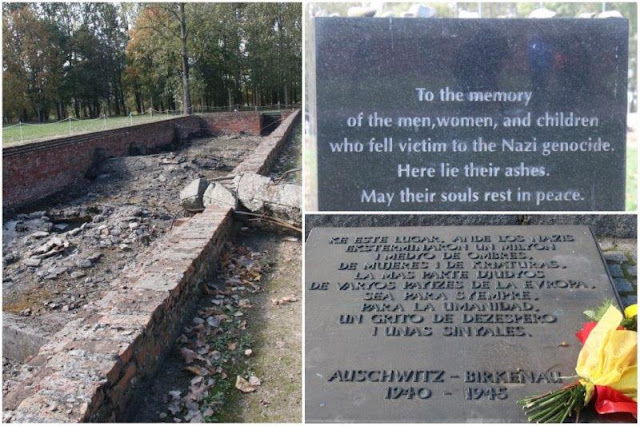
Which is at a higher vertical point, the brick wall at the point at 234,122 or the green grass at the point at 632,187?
the brick wall at the point at 234,122

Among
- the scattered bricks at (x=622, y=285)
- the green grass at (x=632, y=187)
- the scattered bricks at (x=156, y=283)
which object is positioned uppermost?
the green grass at (x=632, y=187)

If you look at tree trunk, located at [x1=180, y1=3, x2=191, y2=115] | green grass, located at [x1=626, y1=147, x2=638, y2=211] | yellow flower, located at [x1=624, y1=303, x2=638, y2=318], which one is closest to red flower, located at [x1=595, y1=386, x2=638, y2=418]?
yellow flower, located at [x1=624, y1=303, x2=638, y2=318]

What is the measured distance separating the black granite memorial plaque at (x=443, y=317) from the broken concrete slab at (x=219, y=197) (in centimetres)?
320

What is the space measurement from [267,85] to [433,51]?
15.3 m

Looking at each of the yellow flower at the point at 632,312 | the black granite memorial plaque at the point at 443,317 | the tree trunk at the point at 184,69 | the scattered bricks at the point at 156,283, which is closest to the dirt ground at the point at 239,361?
the scattered bricks at the point at 156,283

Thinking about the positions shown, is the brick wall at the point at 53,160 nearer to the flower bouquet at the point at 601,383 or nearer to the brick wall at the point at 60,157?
the brick wall at the point at 60,157

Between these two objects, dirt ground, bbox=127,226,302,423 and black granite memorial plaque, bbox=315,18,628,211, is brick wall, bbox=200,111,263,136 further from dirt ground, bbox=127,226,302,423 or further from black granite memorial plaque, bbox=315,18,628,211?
black granite memorial plaque, bbox=315,18,628,211

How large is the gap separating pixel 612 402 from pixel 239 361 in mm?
2220

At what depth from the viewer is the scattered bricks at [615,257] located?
11.3 feet

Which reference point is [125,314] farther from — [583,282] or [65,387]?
[583,282]

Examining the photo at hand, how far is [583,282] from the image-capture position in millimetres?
3027

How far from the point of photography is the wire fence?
12918 millimetres

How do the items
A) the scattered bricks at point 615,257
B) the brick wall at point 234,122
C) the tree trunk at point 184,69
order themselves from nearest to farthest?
the scattered bricks at point 615,257, the tree trunk at point 184,69, the brick wall at point 234,122

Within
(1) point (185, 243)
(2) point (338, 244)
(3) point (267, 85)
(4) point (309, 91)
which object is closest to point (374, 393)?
(2) point (338, 244)
